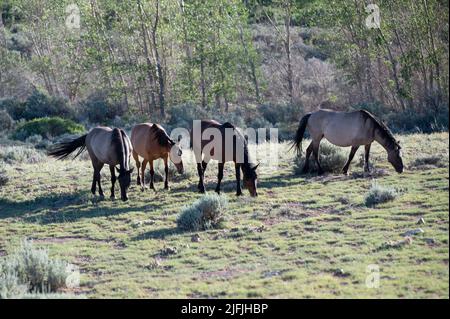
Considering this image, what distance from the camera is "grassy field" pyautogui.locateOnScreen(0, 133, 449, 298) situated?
7242 mm

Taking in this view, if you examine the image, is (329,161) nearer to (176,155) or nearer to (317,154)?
(317,154)

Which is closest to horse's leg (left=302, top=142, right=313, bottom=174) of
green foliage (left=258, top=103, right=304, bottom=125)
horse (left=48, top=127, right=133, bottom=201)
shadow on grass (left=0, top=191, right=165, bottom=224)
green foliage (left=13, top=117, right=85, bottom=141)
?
shadow on grass (left=0, top=191, right=165, bottom=224)

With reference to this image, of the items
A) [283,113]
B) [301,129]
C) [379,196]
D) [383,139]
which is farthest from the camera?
[283,113]

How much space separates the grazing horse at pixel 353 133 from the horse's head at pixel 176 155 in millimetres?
2702

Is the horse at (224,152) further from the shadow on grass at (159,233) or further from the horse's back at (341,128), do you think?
the horse's back at (341,128)

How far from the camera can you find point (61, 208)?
12.6 m

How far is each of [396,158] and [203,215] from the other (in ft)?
15.8

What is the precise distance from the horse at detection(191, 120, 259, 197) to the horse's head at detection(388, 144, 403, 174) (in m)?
3.01

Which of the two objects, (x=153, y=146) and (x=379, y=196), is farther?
(x=153, y=146)

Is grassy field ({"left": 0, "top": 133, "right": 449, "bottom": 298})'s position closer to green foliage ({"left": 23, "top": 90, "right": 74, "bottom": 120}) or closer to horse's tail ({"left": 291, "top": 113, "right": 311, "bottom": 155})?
horse's tail ({"left": 291, "top": 113, "right": 311, "bottom": 155})

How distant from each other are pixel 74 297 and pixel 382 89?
66.0ft

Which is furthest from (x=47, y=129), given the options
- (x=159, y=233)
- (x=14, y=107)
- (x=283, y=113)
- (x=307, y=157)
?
(x=159, y=233)

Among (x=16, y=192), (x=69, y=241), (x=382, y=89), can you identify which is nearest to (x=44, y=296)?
(x=69, y=241)

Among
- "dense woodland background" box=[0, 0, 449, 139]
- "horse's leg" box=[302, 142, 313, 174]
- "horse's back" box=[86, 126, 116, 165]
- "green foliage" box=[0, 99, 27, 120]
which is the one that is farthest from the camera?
"green foliage" box=[0, 99, 27, 120]
